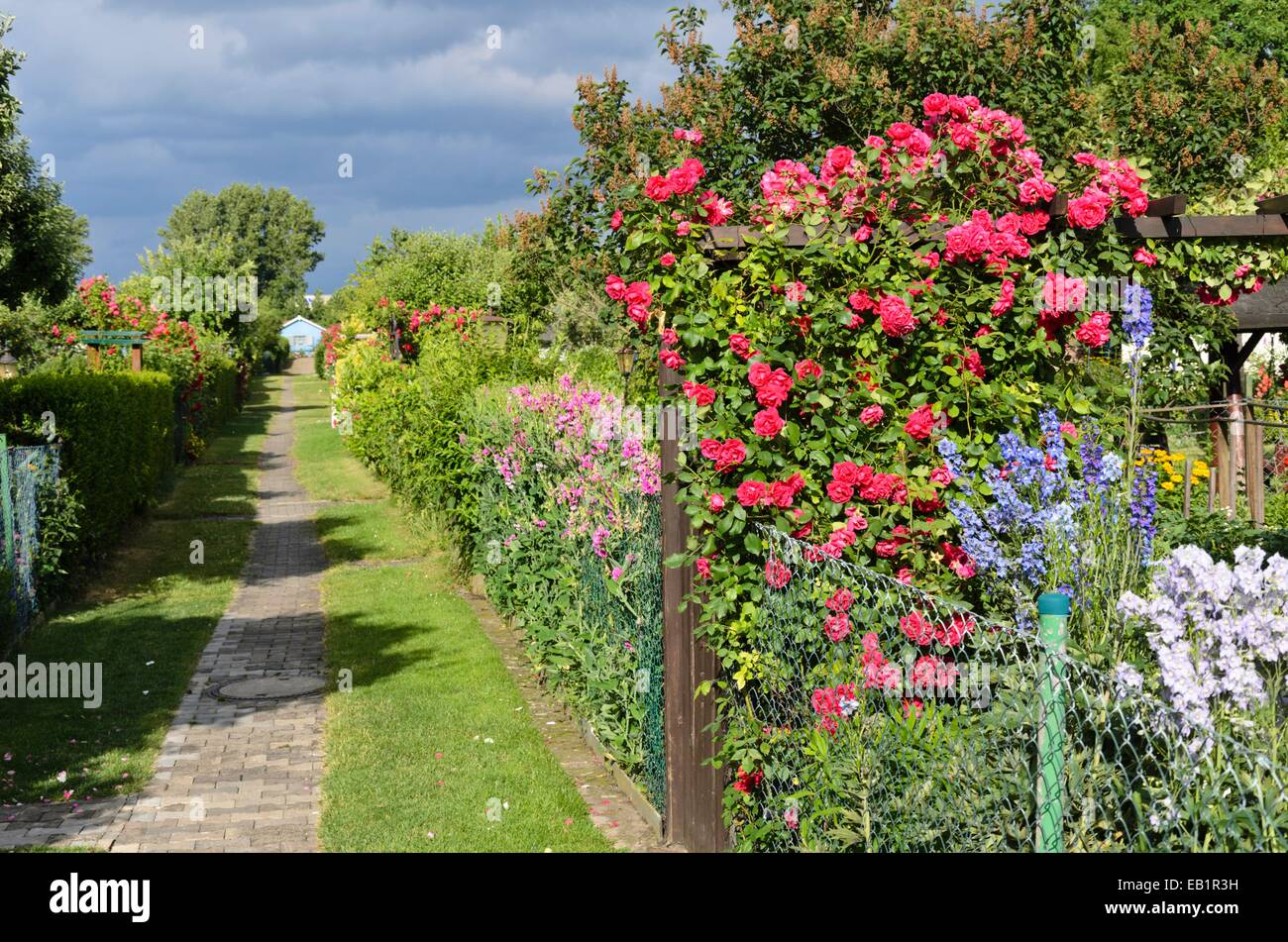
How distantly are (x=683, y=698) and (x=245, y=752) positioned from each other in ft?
11.5

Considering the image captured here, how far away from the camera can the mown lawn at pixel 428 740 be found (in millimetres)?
5914

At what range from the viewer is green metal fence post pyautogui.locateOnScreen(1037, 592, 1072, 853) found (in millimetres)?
2797

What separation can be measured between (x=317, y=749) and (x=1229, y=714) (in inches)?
231

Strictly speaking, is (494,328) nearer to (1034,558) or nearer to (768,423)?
(768,423)

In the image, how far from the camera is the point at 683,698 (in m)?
5.23

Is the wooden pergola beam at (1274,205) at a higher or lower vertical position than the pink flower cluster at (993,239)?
higher

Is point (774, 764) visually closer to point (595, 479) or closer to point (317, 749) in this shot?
point (595, 479)

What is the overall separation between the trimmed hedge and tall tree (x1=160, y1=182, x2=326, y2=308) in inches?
3376

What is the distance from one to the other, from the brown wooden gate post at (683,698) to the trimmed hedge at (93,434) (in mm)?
8550

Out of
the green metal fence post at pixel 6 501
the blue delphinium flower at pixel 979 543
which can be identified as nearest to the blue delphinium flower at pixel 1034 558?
the blue delphinium flower at pixel 979 543

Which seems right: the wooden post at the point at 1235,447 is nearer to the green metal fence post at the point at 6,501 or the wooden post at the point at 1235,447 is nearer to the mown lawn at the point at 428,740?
the mown lawn at the point at 428,740

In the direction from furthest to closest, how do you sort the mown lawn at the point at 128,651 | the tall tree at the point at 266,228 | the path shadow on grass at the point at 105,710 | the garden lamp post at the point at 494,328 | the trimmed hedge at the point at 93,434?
the tall tree at the point at 266,228
the garden lamp post at the point at 494,328
the trimmed hedge at the point at 93,434
the mown lawn at the point at 128,651
the path shadow on grass at the point at 105,710

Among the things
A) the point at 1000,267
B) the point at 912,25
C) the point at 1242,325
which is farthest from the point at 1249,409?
the point at 1000,267

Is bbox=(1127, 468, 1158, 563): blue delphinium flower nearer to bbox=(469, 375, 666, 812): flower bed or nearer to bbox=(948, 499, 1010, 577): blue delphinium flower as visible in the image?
bbox=(948, 499, 1010, 577): blue delphinium flower
